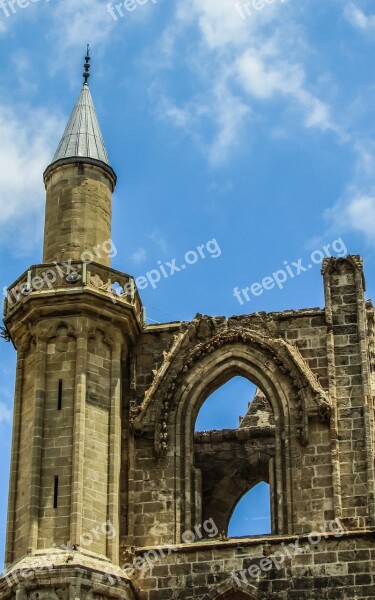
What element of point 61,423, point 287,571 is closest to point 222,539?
point 287,571

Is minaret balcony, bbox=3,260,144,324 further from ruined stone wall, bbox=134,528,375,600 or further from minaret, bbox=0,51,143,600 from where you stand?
ruined stone wall, bbox=134,528,375,600

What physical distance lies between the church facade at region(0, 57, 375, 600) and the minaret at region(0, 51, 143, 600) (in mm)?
37

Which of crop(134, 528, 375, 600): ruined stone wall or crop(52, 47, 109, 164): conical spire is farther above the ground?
crop(52, 47, 109, 164): conical spire

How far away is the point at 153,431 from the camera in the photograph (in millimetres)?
38188

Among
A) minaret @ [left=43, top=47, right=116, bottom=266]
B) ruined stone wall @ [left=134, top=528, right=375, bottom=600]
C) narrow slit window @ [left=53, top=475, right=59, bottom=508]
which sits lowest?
ruined stone wall @ [left=134, top=528, right=375, bottom=600]

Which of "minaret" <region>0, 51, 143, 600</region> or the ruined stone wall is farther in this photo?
"minaret" <region>0, 51, 143, 600</region>

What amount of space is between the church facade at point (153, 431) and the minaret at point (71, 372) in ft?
0.12

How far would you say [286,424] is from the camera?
123 feet

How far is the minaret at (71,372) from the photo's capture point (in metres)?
36.2

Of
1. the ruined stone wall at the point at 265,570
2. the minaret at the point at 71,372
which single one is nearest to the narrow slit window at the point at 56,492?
the minaret at the point at 71,372

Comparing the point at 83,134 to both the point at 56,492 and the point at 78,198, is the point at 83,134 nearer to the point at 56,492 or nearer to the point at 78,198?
the point at 78,198

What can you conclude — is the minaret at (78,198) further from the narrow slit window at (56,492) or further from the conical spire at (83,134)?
the narrow slit window at (56,492)

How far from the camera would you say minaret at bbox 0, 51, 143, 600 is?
36219 millimetres

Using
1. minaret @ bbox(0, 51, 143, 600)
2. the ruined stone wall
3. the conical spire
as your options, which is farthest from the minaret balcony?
the ruined stone wall
